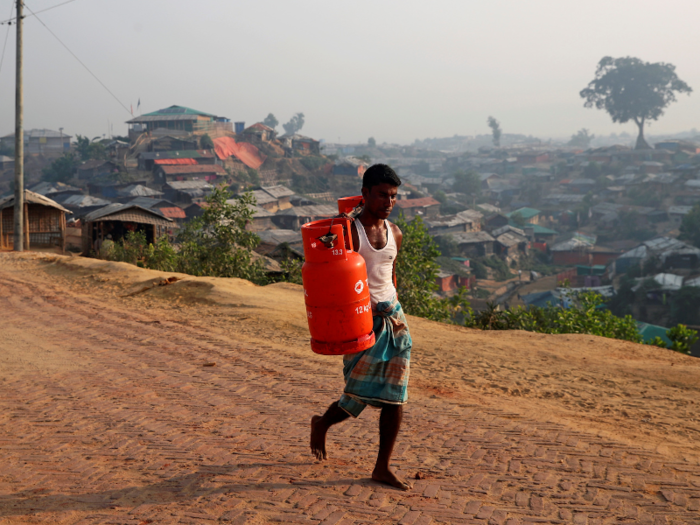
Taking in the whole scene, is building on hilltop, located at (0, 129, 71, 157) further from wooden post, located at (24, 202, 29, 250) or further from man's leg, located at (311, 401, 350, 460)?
man's leg, located at (311, 401, 350, 460)

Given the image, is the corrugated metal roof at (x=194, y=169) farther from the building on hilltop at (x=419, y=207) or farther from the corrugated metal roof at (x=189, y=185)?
the building on hilltop at (x=419, y=207)

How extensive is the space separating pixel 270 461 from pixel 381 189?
1721mm

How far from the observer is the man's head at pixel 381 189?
293 cm

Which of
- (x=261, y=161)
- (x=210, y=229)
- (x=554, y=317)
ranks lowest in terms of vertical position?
(x=554, y=317)

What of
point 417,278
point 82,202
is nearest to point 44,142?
point 82,202

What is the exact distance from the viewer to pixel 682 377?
19.7ft

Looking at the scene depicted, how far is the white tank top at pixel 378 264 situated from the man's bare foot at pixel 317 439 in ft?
2.76

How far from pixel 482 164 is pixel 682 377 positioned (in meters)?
83.4

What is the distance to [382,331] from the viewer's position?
295 cm

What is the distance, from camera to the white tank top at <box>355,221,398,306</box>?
2916 millimetres

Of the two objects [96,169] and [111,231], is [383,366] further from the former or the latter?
[96,169]

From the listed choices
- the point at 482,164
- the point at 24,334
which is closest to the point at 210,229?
the point at 24,334

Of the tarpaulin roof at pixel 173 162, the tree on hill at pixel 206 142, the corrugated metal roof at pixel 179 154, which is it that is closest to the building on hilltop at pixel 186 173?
the tarpaulin roof at pixel 173 162

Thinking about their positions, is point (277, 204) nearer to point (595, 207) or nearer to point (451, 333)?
point (595, 207)
